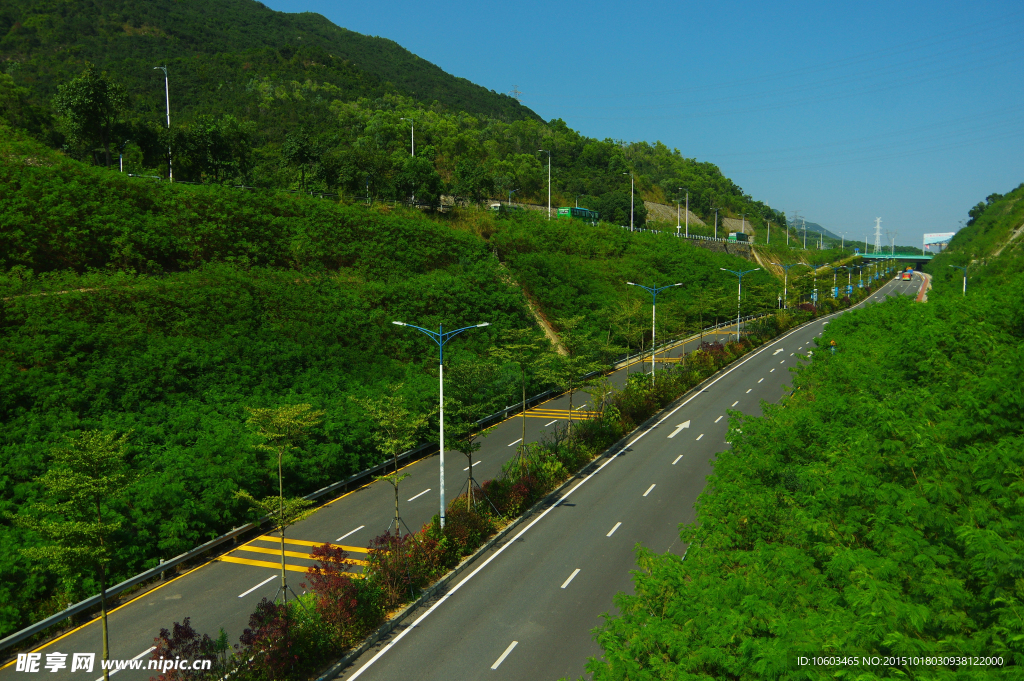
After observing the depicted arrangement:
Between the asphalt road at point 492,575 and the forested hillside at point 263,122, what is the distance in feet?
116

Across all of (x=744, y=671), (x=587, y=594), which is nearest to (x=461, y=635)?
(x=587, y=594)

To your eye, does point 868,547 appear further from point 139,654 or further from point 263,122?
point 263,122

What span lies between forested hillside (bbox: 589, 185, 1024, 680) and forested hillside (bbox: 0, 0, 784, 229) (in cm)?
4746

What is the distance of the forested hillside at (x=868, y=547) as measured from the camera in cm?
826

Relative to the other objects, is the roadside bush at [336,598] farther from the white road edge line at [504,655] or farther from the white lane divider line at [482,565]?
the white road edge line at [504,655]

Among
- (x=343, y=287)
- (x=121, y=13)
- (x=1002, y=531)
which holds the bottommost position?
(x=1002, y=531)

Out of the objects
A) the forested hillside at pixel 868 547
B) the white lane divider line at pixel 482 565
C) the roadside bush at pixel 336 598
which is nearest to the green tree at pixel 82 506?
the roadside bush at pixel 336 598

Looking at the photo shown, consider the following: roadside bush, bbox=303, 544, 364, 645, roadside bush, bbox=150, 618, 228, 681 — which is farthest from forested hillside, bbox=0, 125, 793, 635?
roadside bush, bbox=303, 544, 364, 645

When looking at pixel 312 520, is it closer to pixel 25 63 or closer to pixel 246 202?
pixel 246 202

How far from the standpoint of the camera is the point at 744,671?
968 centimetres

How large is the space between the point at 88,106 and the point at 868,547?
5222cm

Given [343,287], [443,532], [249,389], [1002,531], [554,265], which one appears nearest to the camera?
[1002,531]

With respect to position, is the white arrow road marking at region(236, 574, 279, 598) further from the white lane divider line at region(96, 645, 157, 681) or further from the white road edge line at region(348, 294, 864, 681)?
the white road edge line at region(348, 294, 864, 681)

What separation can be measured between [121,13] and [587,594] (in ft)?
587
